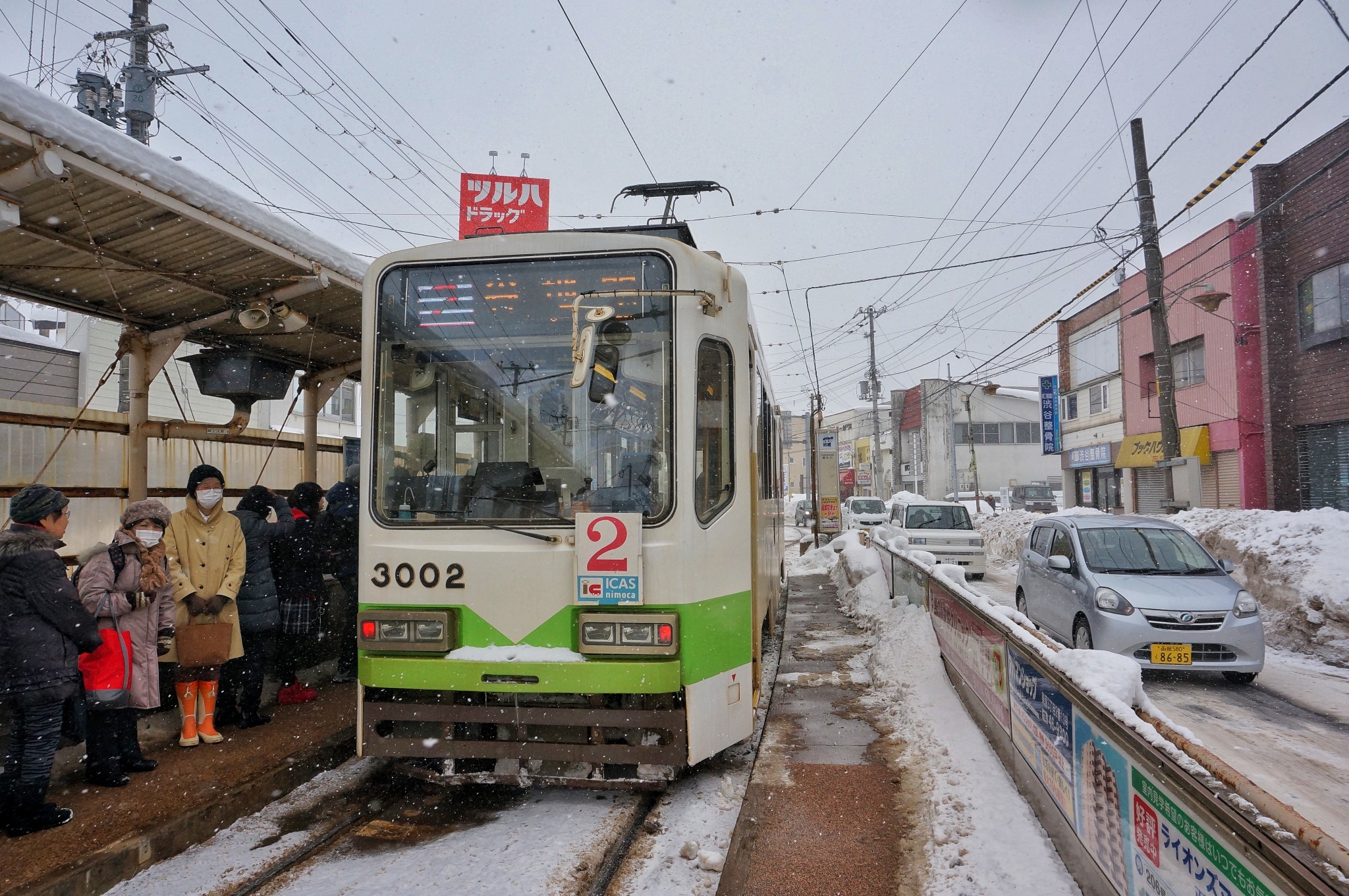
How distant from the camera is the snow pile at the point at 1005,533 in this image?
76.8ft

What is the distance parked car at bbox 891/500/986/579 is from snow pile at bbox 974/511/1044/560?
17.9 ft

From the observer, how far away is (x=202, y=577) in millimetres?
5082

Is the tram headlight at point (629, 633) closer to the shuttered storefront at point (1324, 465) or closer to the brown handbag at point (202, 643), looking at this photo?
the brown handbag at point (202, 643)

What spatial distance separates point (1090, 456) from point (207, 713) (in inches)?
1251

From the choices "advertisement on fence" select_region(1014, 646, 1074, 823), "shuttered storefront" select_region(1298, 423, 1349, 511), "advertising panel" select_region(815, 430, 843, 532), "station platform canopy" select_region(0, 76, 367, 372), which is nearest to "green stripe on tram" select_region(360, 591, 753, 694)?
"advertisement on fence" select_region(1014, 646, 1074, 823)

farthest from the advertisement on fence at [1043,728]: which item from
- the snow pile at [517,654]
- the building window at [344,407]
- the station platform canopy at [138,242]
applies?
the building window at [344,407]

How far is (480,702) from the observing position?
13.9 ft

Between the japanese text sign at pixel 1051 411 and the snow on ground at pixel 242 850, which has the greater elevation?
the japanese text sign at pixel 1051 411

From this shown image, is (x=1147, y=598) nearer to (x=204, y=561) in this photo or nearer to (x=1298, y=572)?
(x=1298, y=572)

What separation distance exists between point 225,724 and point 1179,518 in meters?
16.3

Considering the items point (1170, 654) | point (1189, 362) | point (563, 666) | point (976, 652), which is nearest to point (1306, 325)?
point (1189, 362)

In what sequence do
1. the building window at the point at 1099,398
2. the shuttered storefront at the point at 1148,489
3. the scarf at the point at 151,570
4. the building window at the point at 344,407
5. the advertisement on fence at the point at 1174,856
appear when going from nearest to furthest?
the advertisement on fence at the point at 1174,856
the scarf at the point at 151,570
the shuttered storefront at the point at 1148,489
the building window at the point at 344,407
the building window at the point at 1099,398

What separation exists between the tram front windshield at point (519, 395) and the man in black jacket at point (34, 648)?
154 cm

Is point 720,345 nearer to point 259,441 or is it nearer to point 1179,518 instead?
point 259,441
